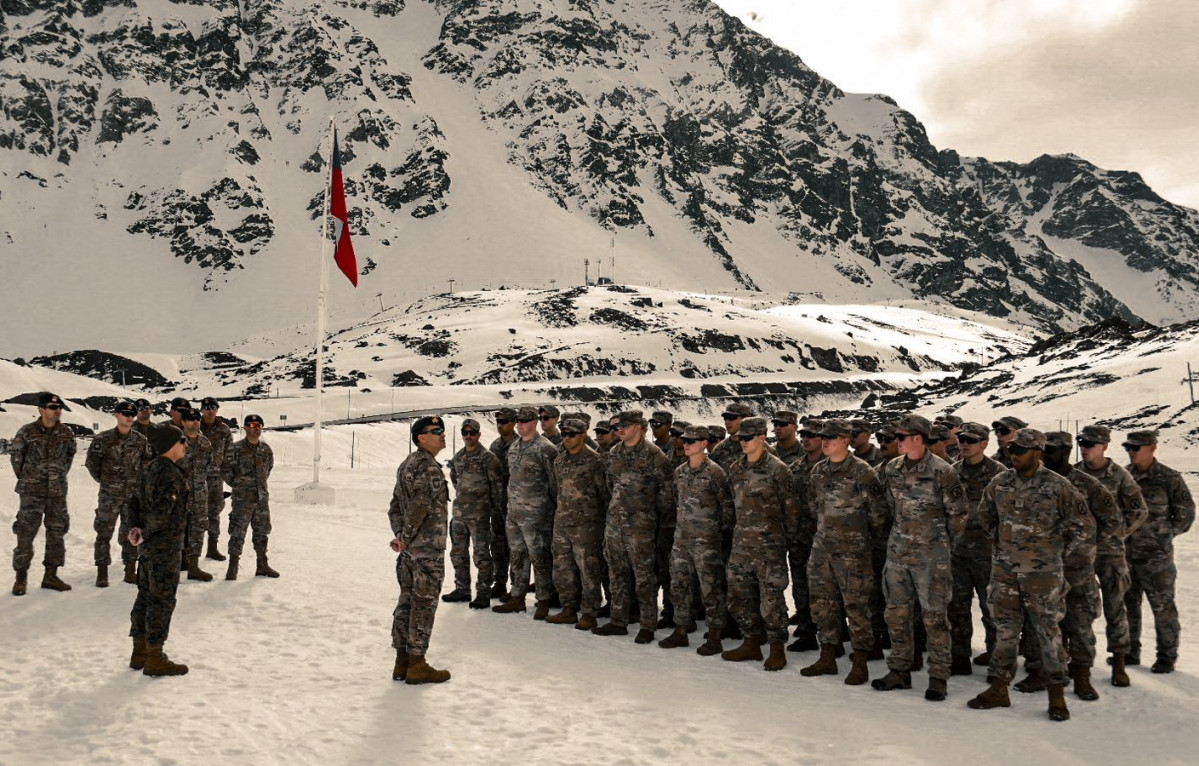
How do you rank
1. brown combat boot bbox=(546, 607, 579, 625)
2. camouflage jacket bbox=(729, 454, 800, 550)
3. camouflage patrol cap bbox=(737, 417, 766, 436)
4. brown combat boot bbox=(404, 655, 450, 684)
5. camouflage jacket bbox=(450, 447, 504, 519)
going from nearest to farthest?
brown combat boot bbox=(404, 655, 450, 684) → camouflage jacket bbox=(729, 454, 800, 550) → camouflage patrol cap bbox=(737, 417, 766, 436) → brown combat boot bbox=(546, 607, 579, 625) → camouflage jacket bbox=(450, 447, 504, 519)

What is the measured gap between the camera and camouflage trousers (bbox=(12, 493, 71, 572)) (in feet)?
33.1

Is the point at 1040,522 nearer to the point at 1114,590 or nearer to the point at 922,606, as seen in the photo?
the point at 922,606

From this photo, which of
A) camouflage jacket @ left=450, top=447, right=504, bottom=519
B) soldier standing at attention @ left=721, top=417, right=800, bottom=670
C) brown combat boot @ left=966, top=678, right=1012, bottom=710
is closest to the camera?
brown combat boot @ left=966, top=678, right=1012, bottom=710

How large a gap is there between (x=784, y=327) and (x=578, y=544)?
3897 inches

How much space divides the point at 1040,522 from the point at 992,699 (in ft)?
4.80

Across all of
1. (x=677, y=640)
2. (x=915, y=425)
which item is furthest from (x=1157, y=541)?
(x=677, y=640)

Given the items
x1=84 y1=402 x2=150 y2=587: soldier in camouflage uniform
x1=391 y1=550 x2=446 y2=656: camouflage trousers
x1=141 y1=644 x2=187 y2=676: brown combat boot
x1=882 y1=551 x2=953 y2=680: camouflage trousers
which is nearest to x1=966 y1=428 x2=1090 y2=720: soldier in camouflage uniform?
x1=882 y1=551 x2=953 y2=680: camouflage trousers

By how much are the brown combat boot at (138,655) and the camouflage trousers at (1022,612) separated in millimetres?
7097

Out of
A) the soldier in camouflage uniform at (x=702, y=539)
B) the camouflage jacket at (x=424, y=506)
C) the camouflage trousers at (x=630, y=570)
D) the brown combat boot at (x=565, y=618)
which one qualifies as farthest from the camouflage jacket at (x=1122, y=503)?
the camouflage jacket at (x=424, y=506)

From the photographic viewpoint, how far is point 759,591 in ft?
28.7

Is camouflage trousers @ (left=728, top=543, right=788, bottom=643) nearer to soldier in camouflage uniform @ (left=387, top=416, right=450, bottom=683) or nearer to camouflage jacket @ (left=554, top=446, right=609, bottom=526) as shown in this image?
camouflage jacket @ (left=554, top=446, right=609, bottom=526)

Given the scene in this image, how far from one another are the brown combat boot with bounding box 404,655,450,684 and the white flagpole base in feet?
45.1

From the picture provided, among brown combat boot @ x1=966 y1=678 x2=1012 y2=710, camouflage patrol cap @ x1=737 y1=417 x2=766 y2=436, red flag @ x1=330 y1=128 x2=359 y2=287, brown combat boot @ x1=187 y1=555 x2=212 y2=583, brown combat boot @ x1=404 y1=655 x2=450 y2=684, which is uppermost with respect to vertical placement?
red flag @ x1=330 y1=128 x2=359 y2=287

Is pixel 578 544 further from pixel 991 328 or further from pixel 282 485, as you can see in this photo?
pixel 991 328
